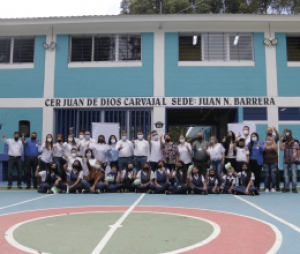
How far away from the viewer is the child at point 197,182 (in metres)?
9.76

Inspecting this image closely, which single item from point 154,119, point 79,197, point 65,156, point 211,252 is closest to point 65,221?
point 211,252

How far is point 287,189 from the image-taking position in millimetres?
10398

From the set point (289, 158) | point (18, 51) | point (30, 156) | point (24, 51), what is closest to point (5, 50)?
point (18, 51)

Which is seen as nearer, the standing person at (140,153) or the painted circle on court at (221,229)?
the painted circle on court at (221,229)

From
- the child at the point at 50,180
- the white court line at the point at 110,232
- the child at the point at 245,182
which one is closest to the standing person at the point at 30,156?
the child at the point at 50,180

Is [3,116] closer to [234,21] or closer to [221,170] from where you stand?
[221,170]

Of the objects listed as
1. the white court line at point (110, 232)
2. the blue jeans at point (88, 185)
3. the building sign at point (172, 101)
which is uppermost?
the building sign at point (172, 101)

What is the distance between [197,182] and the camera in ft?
32.3

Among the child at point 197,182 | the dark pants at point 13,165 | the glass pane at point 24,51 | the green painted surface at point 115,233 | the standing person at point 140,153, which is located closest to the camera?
the green painted surface at point 115,233

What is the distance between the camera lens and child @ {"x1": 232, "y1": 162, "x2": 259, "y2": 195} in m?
9.66

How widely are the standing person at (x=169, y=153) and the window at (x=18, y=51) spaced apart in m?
7.46

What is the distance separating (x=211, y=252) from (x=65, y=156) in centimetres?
792

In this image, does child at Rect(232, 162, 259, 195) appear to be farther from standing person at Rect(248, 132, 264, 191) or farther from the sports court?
the sports court

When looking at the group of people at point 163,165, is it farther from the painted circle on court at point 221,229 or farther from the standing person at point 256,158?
the painted circle on court at point 221,229
